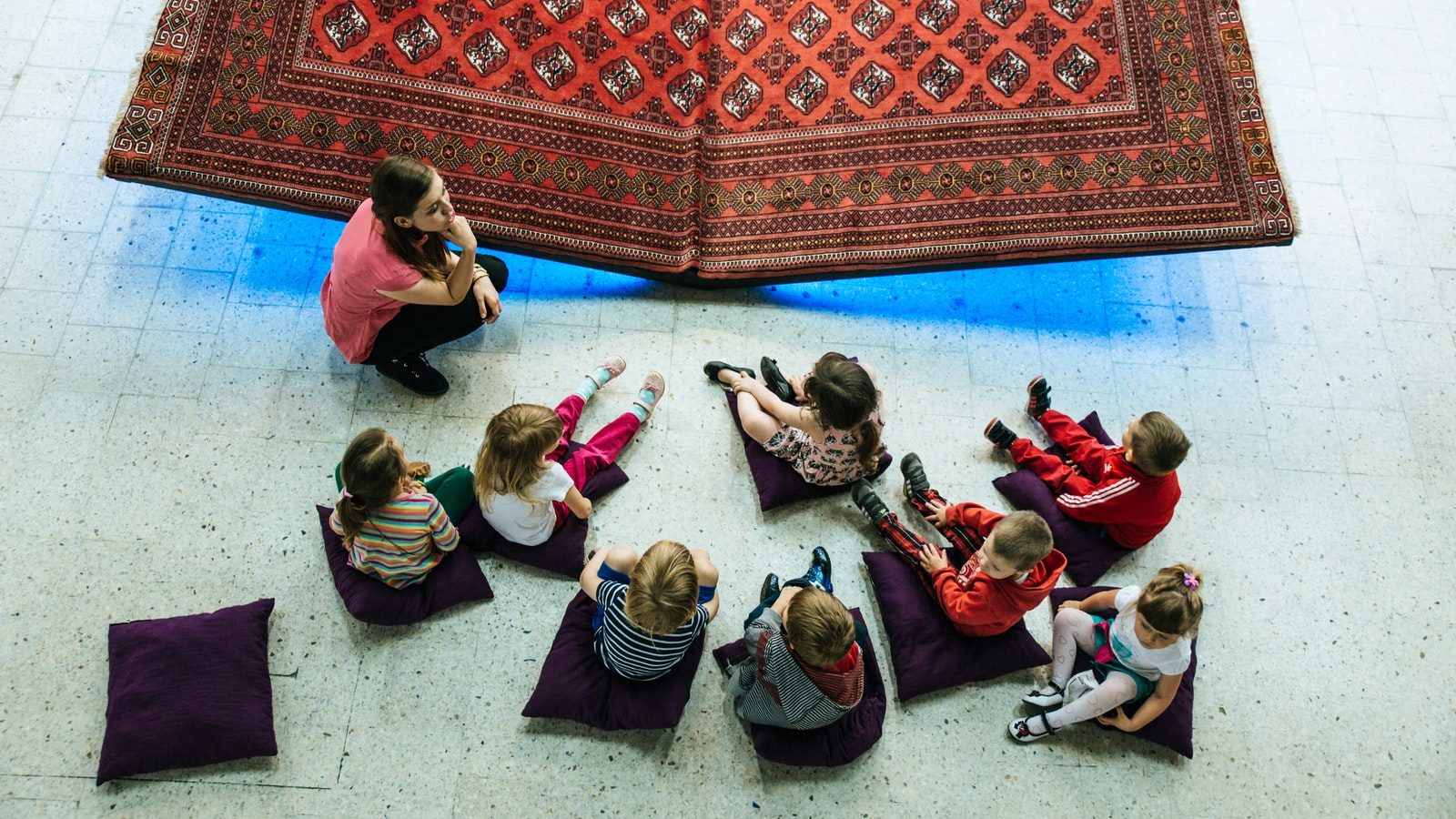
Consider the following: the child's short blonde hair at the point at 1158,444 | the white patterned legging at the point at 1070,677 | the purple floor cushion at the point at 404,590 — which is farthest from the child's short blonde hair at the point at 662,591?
the child's short blonde hair at the point at 1158,444

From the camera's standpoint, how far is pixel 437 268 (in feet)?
10.2

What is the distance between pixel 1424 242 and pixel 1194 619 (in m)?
2.57

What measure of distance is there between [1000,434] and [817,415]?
2.75 ft

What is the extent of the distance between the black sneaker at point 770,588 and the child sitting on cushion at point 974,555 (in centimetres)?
44

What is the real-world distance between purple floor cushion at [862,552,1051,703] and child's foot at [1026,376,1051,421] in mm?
856

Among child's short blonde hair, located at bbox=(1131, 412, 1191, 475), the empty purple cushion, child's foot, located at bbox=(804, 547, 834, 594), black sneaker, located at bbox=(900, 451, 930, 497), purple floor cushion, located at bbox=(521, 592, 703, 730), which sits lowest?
purple floor cushion, located at bbox=(521, 592, 703, 730)

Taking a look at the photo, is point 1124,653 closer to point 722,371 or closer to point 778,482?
point 778,482

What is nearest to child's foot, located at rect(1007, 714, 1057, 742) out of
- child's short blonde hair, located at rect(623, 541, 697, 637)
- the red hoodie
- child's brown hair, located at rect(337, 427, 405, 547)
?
the red hoodie

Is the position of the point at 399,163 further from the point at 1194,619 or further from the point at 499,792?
the point at 1194,619

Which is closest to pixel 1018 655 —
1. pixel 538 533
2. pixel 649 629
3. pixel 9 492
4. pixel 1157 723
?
pixel 1157 723

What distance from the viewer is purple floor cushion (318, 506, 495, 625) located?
3021 millimetres

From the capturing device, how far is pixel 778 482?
3328 mm

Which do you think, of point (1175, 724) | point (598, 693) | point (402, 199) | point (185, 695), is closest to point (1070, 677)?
point (1175, 724)

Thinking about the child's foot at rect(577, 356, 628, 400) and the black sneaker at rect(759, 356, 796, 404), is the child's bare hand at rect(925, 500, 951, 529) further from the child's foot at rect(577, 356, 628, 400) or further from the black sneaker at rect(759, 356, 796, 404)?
the child's foot at rect(577, 356, 628, 400)
